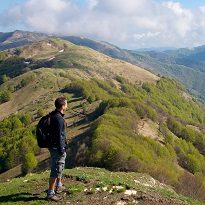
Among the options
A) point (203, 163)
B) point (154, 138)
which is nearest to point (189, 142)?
point (203, 163)

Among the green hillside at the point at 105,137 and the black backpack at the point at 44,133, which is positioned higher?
the black backpack at the point at 44,133

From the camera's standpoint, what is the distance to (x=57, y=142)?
55.5ft

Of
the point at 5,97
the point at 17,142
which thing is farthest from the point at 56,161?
the point at 5,97

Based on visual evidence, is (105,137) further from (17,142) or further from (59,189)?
(59,189)

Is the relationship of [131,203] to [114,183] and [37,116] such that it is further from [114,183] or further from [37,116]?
[37,116]

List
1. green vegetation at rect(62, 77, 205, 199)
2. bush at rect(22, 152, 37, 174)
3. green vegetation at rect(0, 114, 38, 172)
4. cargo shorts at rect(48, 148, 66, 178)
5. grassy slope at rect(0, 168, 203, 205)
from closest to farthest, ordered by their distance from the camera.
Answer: cargo shorts at rect(48, 148, 66, 178) → grassy slope at rect(0, 168, 203, 205) → green vegetation at rect(62, 77, 205, 199) → bush at rect(22, 152, 37, 174) → green vegetation at rect(0, 114, 38, 172)

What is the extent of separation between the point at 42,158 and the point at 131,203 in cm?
6937

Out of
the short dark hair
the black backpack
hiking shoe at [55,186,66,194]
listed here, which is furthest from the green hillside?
the short dark hair

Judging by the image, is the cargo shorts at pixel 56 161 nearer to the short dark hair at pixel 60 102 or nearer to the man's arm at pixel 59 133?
the man's arm at pixel 59 133

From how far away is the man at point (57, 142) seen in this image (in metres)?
16.9

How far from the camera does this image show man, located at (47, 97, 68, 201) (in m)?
16.9

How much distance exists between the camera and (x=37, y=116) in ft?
410

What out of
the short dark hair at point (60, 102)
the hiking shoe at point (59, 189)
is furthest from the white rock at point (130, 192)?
the short dark hair at point (60, 102)

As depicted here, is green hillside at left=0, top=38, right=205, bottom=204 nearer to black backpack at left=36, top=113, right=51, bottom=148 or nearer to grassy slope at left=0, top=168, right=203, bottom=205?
grassy slope at left=0, top=168, right=203, bottom=205
